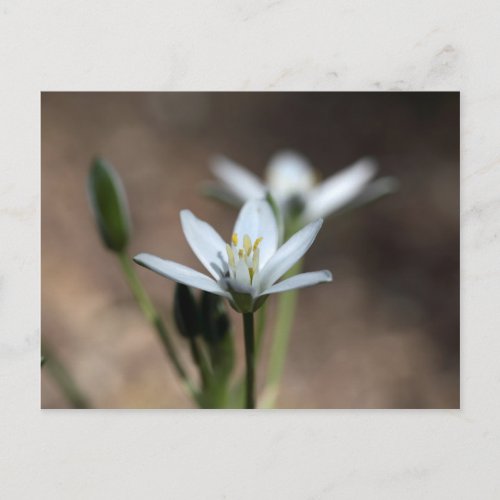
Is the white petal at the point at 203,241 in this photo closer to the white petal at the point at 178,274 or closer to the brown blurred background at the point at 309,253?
the white petal at the point at 178,274

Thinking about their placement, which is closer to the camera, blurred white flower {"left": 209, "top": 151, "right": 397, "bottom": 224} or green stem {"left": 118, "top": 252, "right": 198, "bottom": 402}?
green stem {"left": 118, "top": 252, "right": 198, "bottom": 402}

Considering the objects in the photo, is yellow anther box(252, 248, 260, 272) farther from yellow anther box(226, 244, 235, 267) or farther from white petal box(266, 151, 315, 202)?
white petal box(266, 151, 315, 202)

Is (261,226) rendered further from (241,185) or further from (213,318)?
(241,185)

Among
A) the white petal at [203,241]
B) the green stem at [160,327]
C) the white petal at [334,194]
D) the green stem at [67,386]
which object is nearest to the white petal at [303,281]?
the white petal at [203,241]

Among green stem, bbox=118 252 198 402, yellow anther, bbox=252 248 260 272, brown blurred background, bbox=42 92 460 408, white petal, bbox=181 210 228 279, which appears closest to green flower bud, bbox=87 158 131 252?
green stem, bbox=118 252 198 402

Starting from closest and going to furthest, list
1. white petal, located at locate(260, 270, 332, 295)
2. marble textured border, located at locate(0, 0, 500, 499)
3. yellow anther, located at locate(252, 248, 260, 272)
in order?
1. white petal, located at locate(260, 270, 332, 295)
2. yellow anther, located at locate(252, 248, 260, 272)
3. marble textured border, located at locate(0, 0, 500, 499)
